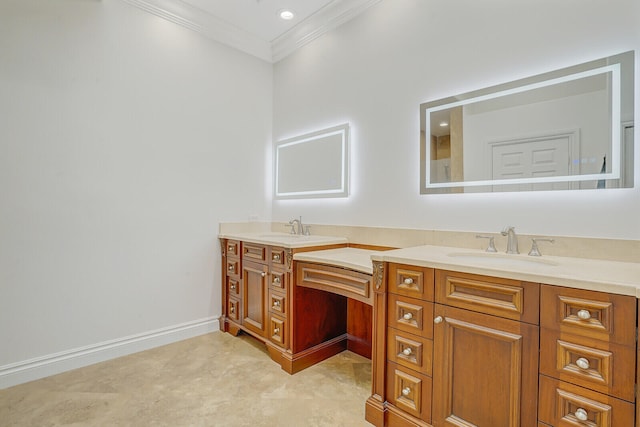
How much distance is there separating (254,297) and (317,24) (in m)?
2.49

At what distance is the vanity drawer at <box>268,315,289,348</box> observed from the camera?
2312 millimetres

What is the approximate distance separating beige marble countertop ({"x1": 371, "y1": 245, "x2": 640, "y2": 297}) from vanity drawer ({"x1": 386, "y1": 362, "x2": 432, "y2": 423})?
1.84ft

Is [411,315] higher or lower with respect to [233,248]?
lower

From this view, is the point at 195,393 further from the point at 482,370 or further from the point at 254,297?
the point at 482,370

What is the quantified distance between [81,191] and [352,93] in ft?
7.27

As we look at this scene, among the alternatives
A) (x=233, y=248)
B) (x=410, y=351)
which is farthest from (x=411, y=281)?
(x=233, y=248)

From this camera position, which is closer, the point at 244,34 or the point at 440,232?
the point at 440,232

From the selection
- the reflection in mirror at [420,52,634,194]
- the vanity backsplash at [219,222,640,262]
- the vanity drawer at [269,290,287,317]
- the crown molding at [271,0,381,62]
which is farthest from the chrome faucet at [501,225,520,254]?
the crown molding at [271,0,381,62]

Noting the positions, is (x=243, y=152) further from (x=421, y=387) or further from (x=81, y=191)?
(x=421, y=387)

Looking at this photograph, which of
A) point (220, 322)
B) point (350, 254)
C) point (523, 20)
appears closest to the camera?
point (523, 20)

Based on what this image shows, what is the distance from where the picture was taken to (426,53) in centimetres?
219

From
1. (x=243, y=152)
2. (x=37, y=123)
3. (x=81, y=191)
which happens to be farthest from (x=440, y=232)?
(x=37, y=123)

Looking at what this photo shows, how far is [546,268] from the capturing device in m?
1.44

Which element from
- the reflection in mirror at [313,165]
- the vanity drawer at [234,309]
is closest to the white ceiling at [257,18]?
the reflection in mirror at [313,165]
